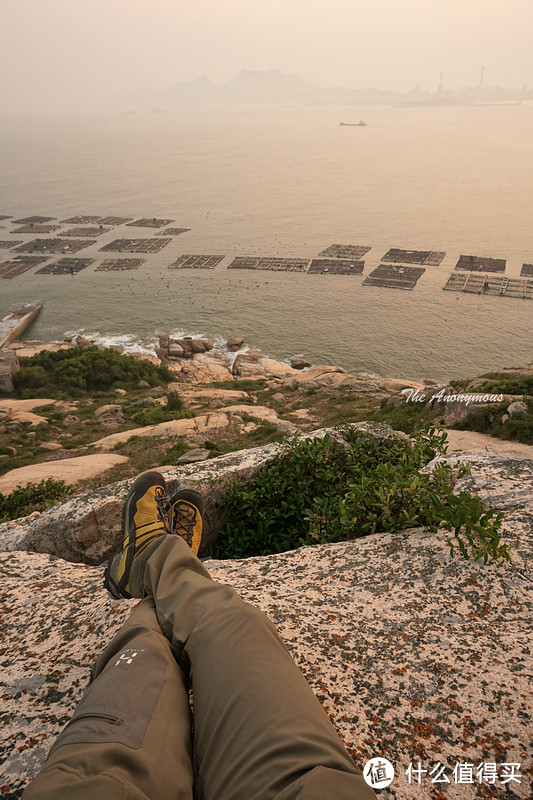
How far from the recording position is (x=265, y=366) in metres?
32.0

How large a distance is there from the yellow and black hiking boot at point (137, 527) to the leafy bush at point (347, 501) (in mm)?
1056

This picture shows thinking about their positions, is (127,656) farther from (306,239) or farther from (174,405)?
(306,239)

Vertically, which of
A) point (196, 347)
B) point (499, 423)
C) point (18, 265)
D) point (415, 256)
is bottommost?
point (196, 347)

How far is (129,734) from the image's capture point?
186 cm

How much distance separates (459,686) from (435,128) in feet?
667

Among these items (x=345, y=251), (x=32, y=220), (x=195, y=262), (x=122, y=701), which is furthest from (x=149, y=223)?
(x=122, y=701)

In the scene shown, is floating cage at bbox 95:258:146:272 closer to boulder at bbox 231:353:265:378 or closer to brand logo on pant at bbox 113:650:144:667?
boulder at bbox 231:353:265:378

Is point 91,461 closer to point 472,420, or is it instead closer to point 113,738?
point 472,420

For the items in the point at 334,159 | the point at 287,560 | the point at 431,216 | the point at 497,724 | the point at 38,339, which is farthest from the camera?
the point at 334,159

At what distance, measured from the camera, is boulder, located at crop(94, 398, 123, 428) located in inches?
780

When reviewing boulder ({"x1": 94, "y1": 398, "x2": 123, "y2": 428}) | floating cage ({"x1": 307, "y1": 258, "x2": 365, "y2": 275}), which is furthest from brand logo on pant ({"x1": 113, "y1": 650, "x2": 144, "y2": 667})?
floating cage ({"x1": 307, "y1": 258, "x2": 365, "y2": 275})

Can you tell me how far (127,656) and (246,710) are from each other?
2.05 ft

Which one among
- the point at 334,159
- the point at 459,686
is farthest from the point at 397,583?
the point at 334,159

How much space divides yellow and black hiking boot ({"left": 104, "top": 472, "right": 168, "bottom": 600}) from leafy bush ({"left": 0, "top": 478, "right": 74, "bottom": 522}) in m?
4.62
